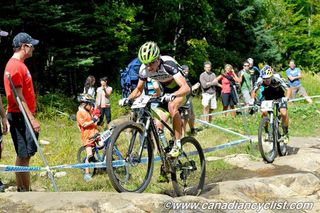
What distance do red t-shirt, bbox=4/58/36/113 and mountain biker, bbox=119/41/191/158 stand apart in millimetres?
1099

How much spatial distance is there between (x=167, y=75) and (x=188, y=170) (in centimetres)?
127

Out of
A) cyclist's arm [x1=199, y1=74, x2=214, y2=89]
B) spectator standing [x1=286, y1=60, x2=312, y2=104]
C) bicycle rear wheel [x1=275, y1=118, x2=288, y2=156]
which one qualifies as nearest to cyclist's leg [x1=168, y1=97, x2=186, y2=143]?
bicycle rear wheel [x1=275, y1=118, x2=288, y2=156]

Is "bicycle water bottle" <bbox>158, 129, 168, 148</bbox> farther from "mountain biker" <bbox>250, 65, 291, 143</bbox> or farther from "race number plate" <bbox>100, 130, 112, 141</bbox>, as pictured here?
"mountain biker" <bbox>250, 65, 291, 143</bbox>

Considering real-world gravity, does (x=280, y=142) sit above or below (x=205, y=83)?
below

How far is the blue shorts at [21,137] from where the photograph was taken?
5527 mm

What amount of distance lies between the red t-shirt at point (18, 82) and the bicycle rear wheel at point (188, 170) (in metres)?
1.92

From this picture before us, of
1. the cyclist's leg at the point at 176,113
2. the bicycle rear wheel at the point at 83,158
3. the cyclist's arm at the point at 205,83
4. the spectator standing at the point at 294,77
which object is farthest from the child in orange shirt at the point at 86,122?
the spectator standing at the point at 294,77

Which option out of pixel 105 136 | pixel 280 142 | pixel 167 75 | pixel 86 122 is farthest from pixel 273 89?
pixel 167 75

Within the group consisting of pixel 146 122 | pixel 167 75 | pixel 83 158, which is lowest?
pixel 83 158

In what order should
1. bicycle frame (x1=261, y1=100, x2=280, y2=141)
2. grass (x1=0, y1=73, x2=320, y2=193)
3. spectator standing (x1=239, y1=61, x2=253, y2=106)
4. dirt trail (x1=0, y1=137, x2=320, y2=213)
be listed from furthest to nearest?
spectator standing (x1=239, y1=61, x2=253, y2=106), bicycle frame (x1=261, y1=100, x2=280, y2=141), grass (x1=0, y1=73, x2=320, y2=193), dirt trail (x1=0, y1=137, x2=320, y2=213)

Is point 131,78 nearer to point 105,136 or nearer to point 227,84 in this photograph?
point 105,136

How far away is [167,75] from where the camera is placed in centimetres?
596

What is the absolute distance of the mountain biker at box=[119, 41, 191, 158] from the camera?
563 centimetres

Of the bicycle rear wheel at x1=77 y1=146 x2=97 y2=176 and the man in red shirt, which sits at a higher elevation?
the man in red shirt
